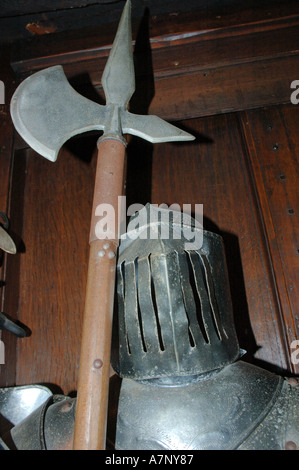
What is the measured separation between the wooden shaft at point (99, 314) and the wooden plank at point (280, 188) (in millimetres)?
565

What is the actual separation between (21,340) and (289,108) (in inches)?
49.2

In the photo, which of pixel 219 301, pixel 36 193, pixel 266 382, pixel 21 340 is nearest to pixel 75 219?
pixel 36 193

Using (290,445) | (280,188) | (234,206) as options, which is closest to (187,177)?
(234,206)

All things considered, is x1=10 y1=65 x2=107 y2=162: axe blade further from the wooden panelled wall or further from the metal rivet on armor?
the metal rivet on armor

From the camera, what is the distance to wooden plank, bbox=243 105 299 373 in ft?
3.71

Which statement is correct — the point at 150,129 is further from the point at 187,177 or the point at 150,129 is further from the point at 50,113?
the point at 187,177

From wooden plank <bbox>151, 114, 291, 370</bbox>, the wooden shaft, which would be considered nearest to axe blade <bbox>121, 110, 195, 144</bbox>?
the wooden shaft

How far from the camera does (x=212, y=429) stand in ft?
2.47

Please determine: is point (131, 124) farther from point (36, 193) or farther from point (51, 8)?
point (51, 8)

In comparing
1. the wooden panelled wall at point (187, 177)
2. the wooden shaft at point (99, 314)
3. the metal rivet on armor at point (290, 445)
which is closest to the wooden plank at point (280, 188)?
the wooden panelled wall at point (187, 177)

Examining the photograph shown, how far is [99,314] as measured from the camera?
30.6 inches

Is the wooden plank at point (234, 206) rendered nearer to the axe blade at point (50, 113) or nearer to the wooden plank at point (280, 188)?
the wooden plank at point (280, 188)

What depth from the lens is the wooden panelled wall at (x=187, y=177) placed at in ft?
3.79

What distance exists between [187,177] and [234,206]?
8.0 inches
